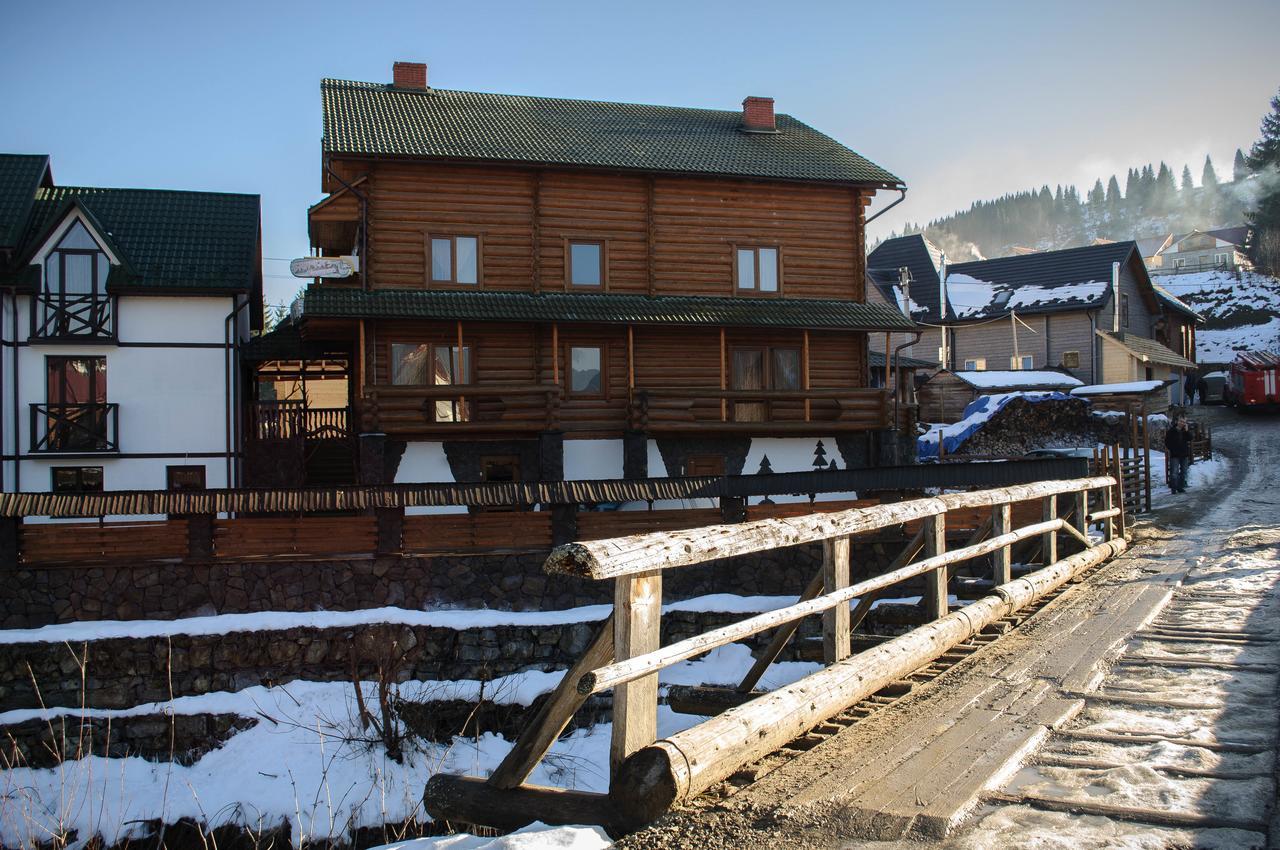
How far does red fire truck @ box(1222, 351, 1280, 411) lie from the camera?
43969 millimetres

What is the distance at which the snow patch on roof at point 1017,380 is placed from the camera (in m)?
38.6

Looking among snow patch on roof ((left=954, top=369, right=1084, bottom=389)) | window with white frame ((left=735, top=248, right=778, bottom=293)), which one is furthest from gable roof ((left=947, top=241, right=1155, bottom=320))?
window with white frame ((left=735, top=248, right=778, bottom=293))

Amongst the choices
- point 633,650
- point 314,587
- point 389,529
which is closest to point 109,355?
point 314,587

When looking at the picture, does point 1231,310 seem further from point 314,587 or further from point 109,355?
point 314,587

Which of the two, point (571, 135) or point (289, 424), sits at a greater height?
point (571, 135)

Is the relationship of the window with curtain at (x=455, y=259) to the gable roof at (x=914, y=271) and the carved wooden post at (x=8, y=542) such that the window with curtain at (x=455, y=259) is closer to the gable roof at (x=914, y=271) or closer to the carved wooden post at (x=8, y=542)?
the carved wooden post at (x=8, y=542)

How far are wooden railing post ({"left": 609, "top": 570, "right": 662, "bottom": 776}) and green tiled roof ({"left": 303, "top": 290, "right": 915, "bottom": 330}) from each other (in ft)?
59.9

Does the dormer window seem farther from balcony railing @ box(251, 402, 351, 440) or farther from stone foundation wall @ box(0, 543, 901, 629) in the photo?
Result: stone foundation wall @ box(0, 543, 901, 629)

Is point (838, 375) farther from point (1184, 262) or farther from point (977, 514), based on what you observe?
point (1184, 262)

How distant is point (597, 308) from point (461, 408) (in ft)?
12.8

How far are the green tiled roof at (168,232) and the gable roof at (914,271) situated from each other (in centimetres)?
2820

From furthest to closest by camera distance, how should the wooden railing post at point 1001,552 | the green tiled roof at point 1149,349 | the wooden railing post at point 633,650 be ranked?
the green tiled roof at point 1149,349 → the wooden railing post at point 1001,552 → the wooden railing post at point 633,650

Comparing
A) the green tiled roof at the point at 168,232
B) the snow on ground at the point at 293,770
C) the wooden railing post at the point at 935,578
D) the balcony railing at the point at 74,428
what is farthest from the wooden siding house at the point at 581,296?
the wooden railing post at the point at 935,578

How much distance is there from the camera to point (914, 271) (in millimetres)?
48062
